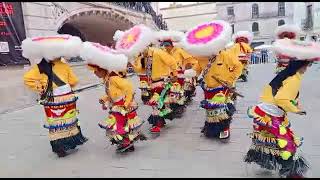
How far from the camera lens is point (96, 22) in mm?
21344

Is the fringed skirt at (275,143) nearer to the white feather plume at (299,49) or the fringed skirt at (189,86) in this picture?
the white feather plume at (299,49)

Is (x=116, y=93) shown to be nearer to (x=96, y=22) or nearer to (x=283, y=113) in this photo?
(x=283, y=113)

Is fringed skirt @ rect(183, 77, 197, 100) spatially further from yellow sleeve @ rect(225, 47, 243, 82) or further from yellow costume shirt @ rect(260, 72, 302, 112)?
yellow costume shirt @ rect(260, 72, 302, 112)

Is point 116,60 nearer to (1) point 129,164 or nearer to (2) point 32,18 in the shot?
(1) point 129,164

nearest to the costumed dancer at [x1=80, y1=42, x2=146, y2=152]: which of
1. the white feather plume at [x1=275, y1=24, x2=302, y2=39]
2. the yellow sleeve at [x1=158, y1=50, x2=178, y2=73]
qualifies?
the yellow sleeve at [x1=158, y1=50, x2=178, y2=73]

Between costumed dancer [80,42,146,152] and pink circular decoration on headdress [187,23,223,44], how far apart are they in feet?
2.95

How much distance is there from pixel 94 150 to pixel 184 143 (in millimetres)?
1303

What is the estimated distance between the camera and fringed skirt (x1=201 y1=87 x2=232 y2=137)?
5156 millimetres

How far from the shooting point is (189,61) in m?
7.54

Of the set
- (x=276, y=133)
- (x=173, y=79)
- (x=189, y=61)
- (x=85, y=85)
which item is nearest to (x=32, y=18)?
→ (x=85, y=85)

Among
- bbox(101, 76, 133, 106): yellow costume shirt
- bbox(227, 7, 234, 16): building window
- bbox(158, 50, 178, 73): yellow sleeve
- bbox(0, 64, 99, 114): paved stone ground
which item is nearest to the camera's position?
bbox(101, 76, 133, 106): yellow costume shirt

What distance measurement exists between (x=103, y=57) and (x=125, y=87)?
502 millimetres

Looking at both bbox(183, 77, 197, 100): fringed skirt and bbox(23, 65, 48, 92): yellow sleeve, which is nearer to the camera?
bbox(23, 65, 48, 92): yellow sleeve

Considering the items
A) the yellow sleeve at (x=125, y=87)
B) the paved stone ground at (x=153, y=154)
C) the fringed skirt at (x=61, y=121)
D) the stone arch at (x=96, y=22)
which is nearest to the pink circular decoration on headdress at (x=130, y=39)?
the yellow sleeve at (x=125, y=87)
